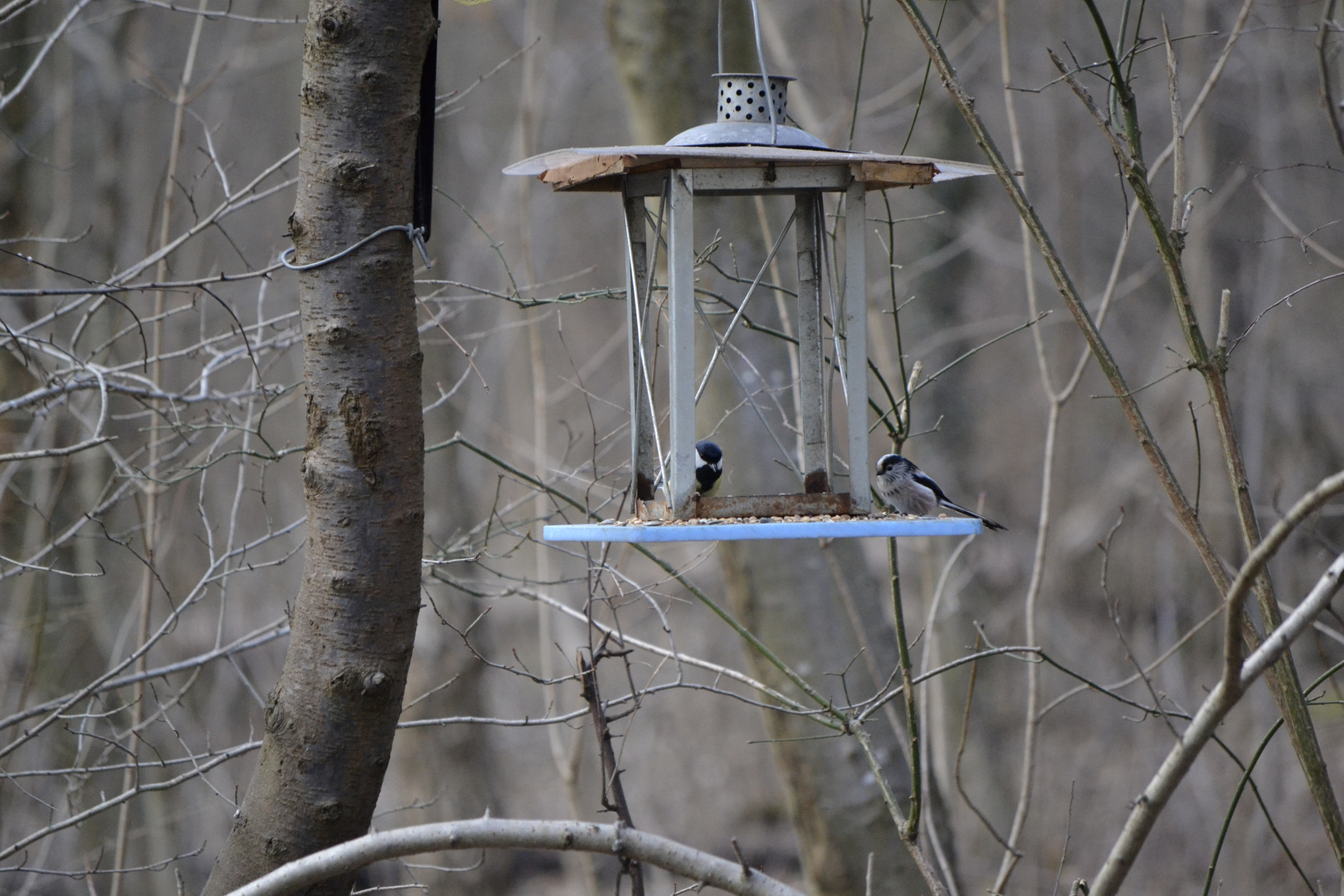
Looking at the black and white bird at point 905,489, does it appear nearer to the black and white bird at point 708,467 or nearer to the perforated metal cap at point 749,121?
the black and white bird at point 708,467

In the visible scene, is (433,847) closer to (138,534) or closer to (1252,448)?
(138,534)

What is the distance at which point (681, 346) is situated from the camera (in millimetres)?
2500

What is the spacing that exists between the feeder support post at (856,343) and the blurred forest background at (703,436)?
606 millimetres

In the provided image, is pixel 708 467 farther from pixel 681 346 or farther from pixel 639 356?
pixel 681 346

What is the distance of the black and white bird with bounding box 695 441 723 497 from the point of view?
2.94 metres

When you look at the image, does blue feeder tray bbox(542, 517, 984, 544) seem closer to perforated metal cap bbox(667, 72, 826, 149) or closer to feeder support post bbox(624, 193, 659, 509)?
feeder support post bbox(624, 193, 659, 509)

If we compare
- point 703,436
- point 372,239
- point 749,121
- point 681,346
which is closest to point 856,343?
point 681,346

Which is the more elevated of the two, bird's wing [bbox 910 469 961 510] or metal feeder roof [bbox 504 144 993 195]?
metal feeder roof [bbox 504 144 993 195]

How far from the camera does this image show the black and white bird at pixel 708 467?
294cm

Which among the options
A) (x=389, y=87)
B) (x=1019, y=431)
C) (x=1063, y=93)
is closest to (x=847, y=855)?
(x=389, y=87)

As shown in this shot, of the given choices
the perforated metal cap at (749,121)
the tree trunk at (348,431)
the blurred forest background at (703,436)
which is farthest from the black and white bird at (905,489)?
the tree trunk at (348,431)

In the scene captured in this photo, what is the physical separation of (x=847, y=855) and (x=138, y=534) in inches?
176

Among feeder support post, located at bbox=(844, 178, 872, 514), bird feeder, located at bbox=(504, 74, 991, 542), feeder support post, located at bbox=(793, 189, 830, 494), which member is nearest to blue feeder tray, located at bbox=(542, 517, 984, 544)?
bird feeder, located at bbox=(504, 74, 991, 542)

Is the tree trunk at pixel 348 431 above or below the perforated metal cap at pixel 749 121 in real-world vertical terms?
below
